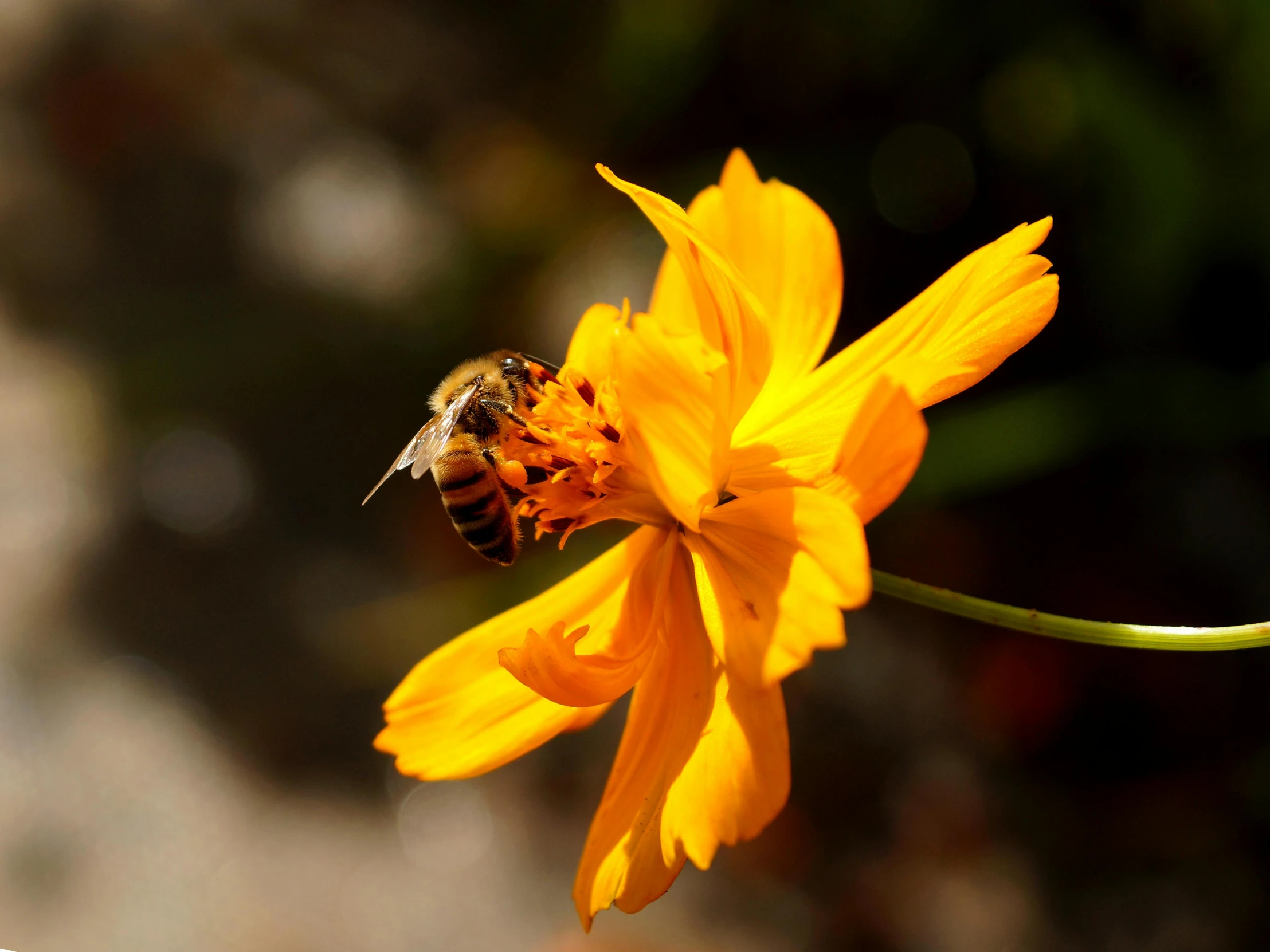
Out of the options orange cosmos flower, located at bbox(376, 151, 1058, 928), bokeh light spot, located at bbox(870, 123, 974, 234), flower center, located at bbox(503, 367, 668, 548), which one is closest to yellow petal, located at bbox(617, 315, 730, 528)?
orange cosmos flower, located at bbox(376, 151, 1058, 928)

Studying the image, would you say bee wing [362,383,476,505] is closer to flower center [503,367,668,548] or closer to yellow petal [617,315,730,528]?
flower center [503,367,668,548]

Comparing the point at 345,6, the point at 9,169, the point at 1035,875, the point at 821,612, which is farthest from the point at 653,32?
the point at 9,169

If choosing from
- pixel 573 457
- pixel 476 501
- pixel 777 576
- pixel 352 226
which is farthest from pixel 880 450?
pixel 352 226

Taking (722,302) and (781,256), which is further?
(781,256)

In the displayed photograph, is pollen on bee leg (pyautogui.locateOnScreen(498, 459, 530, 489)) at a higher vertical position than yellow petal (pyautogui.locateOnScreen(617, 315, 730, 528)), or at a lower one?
lower

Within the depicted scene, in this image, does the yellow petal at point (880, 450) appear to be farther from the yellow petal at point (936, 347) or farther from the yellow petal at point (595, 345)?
the yellow petal at point (595, 345)

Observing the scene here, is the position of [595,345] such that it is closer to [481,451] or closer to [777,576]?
[481,451]
